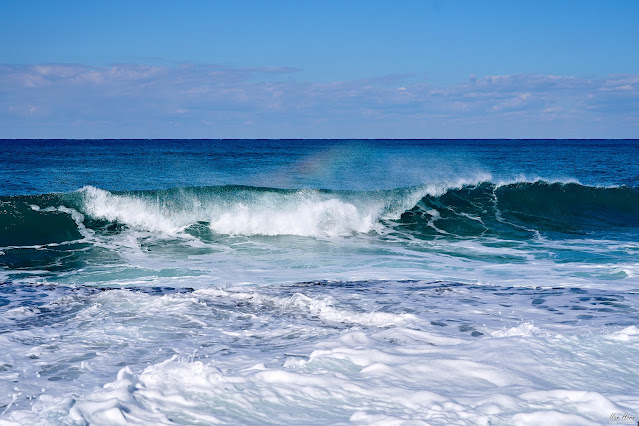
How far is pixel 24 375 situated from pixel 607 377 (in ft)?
14.8

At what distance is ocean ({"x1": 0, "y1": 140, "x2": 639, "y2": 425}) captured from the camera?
12.0 ft

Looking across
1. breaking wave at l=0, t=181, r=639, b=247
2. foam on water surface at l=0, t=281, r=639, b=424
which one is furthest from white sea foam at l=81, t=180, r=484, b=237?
foam on water surface at l=0, t=281, r=639, b=424

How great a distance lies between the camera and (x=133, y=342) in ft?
16.8

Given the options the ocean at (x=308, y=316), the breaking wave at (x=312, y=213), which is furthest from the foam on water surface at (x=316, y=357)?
the breaking wave at (x=312, y=213)

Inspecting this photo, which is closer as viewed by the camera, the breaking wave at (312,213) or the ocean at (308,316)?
the ocean at (308,316)

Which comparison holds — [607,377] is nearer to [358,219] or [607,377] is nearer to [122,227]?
[358,219]

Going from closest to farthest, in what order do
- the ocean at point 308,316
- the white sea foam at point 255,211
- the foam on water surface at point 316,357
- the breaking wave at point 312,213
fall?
the foam on water surface at point 316,357 < the ocean at point 308,316 < the breaking wave at point 312,213 < the white sea foam at point 255,211

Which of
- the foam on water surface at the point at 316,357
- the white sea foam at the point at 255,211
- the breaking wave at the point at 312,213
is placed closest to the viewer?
the foam on water surface at the point at 316,357

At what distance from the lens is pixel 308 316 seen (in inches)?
244

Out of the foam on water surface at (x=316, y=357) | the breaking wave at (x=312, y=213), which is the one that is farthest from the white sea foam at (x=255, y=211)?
the foam on water surface at (x=316, y=357)

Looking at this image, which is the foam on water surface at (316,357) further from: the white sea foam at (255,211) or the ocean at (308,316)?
the white sea foam at (255,211)

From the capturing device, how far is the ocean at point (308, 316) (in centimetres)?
365

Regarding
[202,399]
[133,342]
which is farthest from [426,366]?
[133,342]

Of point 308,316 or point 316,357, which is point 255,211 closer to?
point 308,316
